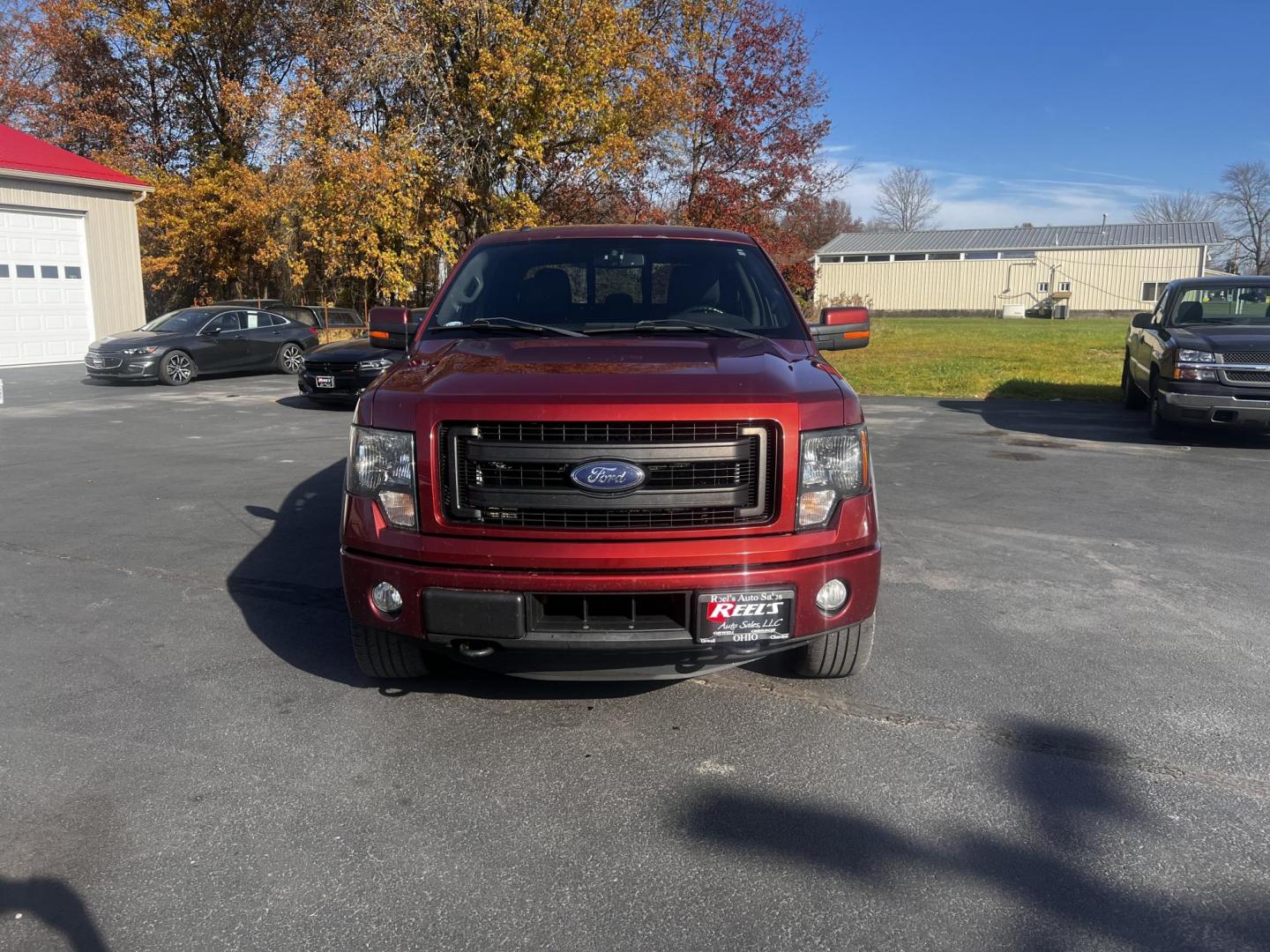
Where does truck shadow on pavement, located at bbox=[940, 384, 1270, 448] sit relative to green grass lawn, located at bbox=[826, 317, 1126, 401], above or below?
below

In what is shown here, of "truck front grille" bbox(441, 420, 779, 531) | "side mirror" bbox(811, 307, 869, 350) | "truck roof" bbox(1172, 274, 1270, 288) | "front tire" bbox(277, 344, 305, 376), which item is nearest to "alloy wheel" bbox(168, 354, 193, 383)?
"front tire" bbox(277, 344, 305, 376)

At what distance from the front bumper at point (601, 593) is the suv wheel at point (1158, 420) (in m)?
8.08

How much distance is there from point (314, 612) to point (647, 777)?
2.40 meters

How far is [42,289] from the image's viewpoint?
20.8 m

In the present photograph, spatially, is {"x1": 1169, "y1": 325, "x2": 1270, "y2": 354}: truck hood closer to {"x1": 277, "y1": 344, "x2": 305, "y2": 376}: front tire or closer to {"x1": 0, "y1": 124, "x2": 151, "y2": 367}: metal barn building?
{"x1": 277, "y1": 344, "x2": 305, "y2": 376}: front tire

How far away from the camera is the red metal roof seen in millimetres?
19953

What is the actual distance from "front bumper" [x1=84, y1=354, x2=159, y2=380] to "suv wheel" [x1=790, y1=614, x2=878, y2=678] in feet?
52.0

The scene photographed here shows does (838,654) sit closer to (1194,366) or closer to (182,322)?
(1194,366)

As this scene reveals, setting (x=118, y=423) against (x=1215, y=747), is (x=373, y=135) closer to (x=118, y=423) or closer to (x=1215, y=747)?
(x=118, y=423)

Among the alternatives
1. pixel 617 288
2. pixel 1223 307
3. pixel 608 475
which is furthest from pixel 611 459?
pixel 1223 307

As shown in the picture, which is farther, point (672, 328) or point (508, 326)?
point (508, 326)

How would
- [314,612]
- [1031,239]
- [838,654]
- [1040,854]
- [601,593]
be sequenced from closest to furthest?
[1040,854], [601,593], [838,654], [314,612], [1031,239]

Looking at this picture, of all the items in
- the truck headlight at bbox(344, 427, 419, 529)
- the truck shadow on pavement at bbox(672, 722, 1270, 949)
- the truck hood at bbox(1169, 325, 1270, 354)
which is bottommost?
the truck shadow on pavement at bbox(672, 722, 1270, 949)

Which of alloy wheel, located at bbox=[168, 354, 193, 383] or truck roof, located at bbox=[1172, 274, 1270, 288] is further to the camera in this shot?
alloy wheel, located at bbox=[168, 354, 193, 383]
